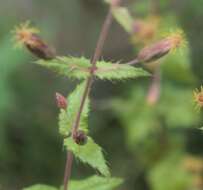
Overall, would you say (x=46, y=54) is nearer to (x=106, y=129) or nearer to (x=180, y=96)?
(x=180, y=96)

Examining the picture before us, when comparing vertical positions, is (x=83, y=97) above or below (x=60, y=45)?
below

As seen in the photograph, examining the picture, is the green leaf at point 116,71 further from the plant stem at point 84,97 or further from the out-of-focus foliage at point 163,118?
the out-of-focus foliage at point 163,118

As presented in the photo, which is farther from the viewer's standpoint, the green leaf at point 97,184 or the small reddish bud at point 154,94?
the small reddish bud at point 154,94

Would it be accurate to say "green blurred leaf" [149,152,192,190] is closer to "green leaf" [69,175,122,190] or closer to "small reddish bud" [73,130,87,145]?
"green leaf" [69,175,122,190]

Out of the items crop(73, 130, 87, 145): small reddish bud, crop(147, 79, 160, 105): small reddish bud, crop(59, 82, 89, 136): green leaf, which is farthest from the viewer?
crop(147, 79, 160, 105): small reddish bud

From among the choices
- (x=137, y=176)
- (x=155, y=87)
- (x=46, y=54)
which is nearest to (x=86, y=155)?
(x=46, y=54)

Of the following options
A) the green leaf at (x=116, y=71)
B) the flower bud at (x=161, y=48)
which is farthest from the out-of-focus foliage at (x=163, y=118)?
the green leaf at (x=116, y=71)

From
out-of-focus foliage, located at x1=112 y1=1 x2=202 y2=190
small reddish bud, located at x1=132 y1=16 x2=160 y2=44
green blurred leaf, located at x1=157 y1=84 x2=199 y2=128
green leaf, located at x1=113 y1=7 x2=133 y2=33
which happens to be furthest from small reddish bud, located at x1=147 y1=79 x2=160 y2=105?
green leaf, located at x1=113 y1=7 x2=133 y2=33
